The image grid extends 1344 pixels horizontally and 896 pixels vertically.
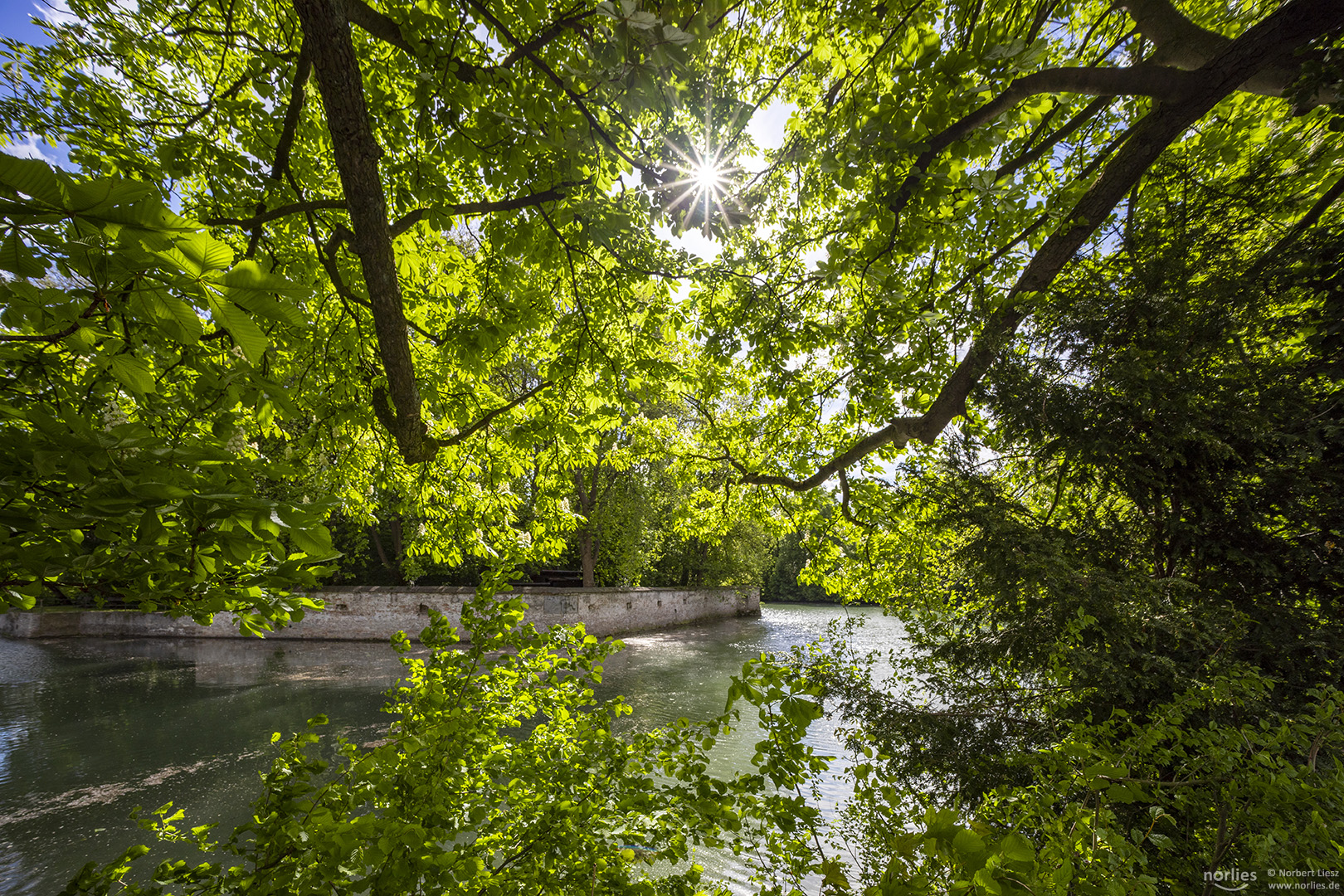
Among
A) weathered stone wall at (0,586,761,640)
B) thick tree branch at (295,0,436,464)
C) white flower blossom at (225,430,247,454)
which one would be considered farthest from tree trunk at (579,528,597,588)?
thick tree branch at (295,0,436,464)

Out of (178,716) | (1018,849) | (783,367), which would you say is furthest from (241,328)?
(178,716)

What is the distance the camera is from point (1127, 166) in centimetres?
314

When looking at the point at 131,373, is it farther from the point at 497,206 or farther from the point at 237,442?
the point at 237,442

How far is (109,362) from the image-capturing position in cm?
95

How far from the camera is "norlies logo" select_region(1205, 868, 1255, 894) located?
1341 mm

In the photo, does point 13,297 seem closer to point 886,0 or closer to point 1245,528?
point 886,0

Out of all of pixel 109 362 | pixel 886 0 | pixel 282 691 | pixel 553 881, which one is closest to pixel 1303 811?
pixel 553 881

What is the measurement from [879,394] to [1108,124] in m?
3.14

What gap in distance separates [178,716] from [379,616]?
676cm

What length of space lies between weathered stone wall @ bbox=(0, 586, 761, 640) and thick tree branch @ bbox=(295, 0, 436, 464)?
11.0 m

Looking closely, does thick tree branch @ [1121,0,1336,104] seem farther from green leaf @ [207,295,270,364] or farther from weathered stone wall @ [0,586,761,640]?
weathered stone wall @ [0,586,761,640]

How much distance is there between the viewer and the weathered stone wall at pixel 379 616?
1435cm

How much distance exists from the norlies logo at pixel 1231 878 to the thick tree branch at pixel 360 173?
13.9 ft

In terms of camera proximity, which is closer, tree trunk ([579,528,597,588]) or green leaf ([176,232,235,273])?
green leaf ([176,232,235,273])
